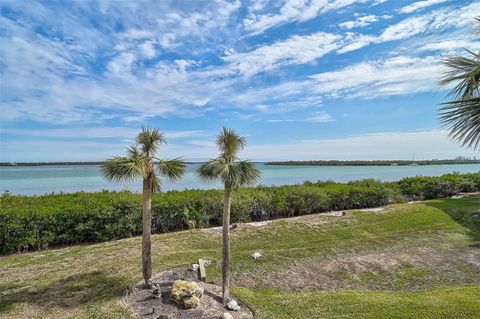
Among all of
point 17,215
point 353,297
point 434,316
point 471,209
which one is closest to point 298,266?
point 353,297

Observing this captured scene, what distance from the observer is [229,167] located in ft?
14.6

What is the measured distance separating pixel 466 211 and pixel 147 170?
13.1 meters

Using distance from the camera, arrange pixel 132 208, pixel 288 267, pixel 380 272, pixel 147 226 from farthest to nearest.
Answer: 1. pixel 132 208
2. pixel 288 267
3. pixel 380 272
4. pixel 147 226

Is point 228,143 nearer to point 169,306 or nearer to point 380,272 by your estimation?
point 169,306

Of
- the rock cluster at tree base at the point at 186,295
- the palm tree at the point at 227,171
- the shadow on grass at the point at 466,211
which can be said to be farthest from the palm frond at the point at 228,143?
the shadow on grass at the point at 466,211

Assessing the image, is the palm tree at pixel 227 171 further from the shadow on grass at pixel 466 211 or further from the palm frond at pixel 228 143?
the shadow on grass at pixel 466 211

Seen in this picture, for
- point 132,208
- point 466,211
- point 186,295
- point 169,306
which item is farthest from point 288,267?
point 466,211

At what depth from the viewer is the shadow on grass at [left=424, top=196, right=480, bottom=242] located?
31.0 ft

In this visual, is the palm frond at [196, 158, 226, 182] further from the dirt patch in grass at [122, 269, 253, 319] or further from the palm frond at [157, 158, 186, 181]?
the dirt patch in grass at [122, 269, 253, 319]

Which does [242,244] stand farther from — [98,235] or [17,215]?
[17,215]

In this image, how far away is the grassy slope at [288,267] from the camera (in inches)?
177

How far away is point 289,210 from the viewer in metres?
11.8

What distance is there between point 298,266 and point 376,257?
7.22 feet

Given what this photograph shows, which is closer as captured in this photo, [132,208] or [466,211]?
[132,208]
